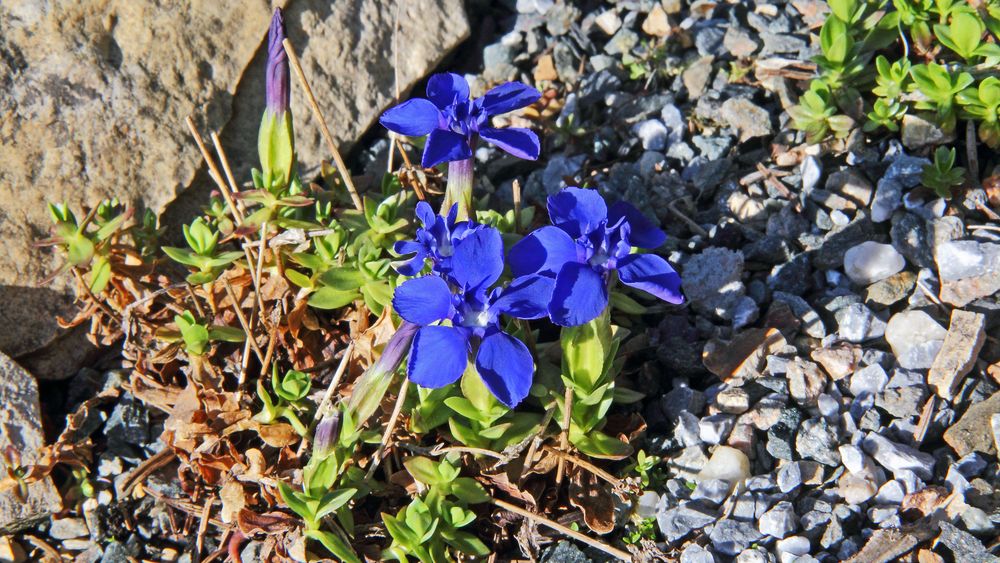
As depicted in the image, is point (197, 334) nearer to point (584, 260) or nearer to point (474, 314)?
point (474, 314)

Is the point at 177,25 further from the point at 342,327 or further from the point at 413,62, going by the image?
the point at 342,327

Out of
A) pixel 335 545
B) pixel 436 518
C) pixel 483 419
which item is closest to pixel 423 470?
pixel 436 518

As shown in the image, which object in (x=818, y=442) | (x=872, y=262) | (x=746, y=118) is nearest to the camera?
(x=818, y=442)

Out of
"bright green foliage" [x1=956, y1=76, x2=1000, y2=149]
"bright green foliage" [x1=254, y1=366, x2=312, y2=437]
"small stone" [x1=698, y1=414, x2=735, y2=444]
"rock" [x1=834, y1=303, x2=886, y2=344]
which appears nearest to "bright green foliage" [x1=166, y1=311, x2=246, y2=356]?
"bright green foliage" [x1=254, y1=366, x2=312, y2=437]

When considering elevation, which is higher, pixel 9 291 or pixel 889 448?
pixel 9 291

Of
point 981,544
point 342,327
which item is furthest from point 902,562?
point 342,327

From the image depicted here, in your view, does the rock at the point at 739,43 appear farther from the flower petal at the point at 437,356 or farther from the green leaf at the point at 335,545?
the green leaf at the point at 335,545

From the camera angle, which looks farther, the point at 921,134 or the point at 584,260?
the point at 921,134

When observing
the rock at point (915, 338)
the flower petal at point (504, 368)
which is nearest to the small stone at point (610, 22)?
the rock at point (915, 338)
